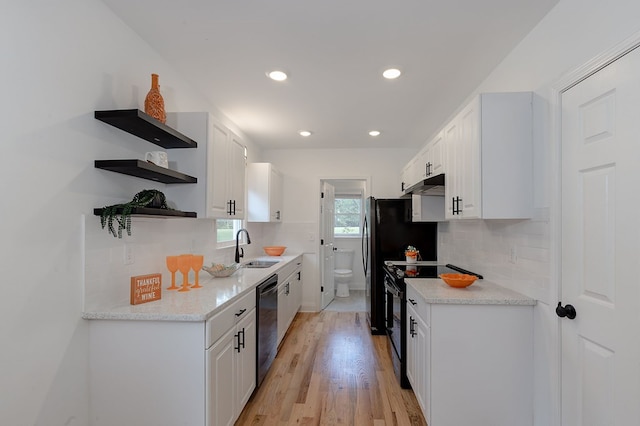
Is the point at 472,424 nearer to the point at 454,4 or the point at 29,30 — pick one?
the point at 454,4

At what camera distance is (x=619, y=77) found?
137 cm

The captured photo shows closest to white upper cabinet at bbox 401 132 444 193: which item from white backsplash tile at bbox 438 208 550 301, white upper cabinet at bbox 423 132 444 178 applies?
white upper cabinet at bbox 423 132 444 178

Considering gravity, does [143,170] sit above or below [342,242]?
above

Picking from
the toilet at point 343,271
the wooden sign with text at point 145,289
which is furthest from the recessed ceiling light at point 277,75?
the toilet at point 343,271

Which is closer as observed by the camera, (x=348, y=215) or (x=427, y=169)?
(x=427, y=169)

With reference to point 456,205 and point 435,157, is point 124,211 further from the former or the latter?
point 435,157

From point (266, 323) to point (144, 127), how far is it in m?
1.82

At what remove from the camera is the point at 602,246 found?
4.81 ft

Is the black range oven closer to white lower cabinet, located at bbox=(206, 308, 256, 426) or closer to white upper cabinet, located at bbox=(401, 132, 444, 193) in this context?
white upper cabinet, located at bbox=(401, 132, 444, 193)

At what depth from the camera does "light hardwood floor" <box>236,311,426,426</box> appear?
228 cm

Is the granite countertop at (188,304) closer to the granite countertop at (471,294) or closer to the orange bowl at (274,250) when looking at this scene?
the granite countertop at (471,294)

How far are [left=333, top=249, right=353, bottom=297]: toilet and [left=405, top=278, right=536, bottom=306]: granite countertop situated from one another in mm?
3357

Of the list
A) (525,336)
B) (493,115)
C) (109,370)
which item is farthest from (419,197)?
(109,370)

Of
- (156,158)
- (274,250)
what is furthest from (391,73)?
(274,250)
